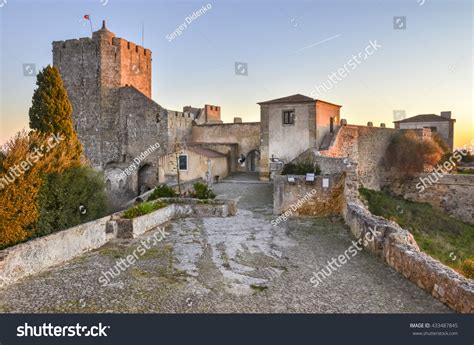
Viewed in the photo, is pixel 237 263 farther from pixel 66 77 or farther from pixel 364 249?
pixel 66 77

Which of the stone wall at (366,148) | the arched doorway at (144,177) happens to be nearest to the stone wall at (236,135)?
the arched doorway at (144,177)

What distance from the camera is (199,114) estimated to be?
39938 millimetres

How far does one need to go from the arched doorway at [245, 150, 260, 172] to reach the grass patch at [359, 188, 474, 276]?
8.52 meters

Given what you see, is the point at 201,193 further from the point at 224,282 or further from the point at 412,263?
the point at 412,263

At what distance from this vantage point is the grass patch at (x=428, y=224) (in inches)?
778

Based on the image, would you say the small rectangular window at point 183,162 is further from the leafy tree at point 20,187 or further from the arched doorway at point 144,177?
the leafy tree at point 20,187

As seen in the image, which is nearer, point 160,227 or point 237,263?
point 237,263

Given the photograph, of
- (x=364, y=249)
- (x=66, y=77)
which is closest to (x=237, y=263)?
(x=364, y=249)

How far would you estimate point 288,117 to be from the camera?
2525 centimetres

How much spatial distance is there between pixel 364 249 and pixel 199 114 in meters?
31.7

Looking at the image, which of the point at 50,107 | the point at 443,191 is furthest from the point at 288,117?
the point at 50,107

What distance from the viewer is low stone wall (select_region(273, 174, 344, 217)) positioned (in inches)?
558

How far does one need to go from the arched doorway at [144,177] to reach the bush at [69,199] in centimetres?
1744

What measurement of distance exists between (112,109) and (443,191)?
26.6 meters
